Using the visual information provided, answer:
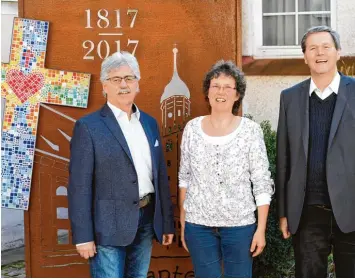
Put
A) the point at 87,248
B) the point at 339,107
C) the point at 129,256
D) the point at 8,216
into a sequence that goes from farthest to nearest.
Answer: the point at 8,216 < the point at 129,256 < the point at 339,107 < the point at 87,248

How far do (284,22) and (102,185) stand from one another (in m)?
2.93

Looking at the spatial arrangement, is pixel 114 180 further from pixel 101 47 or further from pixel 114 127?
pixel 101 47

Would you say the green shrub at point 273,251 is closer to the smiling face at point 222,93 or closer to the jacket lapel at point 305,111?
the jacket lapel at point 305,111

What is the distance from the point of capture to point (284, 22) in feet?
17.2

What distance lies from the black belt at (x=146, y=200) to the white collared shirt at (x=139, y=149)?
0.9 inches

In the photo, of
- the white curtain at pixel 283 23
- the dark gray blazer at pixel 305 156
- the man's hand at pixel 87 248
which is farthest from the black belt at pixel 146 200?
the white curtain at pixel 283 23

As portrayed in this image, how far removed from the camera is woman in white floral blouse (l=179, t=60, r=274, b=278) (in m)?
3.07

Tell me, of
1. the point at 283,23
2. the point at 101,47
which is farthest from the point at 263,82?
the point at 101,47

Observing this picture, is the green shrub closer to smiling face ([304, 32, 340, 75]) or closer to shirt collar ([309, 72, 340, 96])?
shirt collar ([309, 72, 340, 96])

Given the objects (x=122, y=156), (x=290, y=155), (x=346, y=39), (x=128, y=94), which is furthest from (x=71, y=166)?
(x=346, y=39)

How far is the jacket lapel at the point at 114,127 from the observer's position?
10.0ft

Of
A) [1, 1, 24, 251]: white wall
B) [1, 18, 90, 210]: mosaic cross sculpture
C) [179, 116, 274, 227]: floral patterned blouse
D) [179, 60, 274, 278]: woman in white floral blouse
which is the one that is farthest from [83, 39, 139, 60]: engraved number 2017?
[1, 1, 24, 251]: white wall

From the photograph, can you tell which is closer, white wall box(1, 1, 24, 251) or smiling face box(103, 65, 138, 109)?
smiling face box(103, 65, 138, 109)

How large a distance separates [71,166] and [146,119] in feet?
1.75
